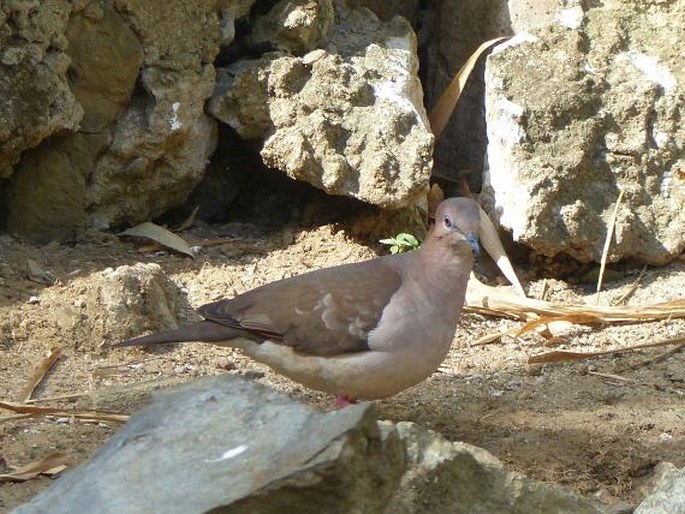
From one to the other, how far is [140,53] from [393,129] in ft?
4.60

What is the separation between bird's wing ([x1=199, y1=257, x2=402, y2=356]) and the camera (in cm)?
526

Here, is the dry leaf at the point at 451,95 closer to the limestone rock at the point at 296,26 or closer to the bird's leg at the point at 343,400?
the limestone rock at the point at 296,26

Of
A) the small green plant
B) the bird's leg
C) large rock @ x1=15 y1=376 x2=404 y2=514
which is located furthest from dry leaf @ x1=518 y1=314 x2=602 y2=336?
large rock @ x1=15 y1=376 x2=404 y2=514

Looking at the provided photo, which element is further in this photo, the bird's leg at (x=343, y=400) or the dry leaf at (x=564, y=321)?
the dry leaf at (x=564, y=321)

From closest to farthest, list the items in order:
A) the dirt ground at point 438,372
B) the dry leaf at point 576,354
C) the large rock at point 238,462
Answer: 1. the large rock at point 238,462
2. the dirt ground at point 438,372
3. the dry leaf at point 576,354

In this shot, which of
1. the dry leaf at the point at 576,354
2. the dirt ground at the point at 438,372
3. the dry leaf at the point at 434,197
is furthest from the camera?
the dry leaf at the point at 434,197

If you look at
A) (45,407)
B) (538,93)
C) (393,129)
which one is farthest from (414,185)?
(45,407)

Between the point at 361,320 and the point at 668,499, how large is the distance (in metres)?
1.68

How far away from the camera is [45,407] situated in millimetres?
5375

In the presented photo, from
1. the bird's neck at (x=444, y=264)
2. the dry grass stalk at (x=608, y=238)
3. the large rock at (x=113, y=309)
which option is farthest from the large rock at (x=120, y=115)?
the dry grass stalk at (x=608, y=238)

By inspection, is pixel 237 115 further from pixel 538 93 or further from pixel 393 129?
pixel 538 93

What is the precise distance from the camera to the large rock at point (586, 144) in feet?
22.8

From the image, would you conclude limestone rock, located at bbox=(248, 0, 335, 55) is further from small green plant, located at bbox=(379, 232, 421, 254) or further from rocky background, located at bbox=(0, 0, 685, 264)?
small green plant, located at bbox=(379, 232, 421, 254)

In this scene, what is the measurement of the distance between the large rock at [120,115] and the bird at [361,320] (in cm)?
173
